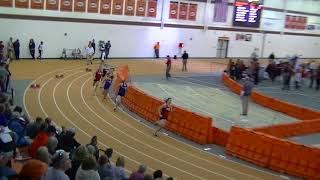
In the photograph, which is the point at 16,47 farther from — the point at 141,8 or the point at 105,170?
the point at 105,170

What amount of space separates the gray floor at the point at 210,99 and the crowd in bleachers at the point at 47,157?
1000 centimetres

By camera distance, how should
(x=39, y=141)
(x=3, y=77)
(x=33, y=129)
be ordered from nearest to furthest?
(x=39, y=141) → (x=33, y=129) → (x=3, y=77)

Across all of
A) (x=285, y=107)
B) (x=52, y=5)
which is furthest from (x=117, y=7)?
(x=285, y=107)

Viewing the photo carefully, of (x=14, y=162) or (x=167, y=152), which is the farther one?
(x=167, y=152)

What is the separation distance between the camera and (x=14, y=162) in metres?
9.16

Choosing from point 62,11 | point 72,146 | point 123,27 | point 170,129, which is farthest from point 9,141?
point 123,27

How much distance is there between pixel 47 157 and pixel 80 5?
30.5m

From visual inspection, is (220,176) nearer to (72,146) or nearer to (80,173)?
(72,146)

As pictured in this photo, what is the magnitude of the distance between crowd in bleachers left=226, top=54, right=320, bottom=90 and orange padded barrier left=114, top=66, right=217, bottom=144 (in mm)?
12831

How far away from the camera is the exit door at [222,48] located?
48.2 m

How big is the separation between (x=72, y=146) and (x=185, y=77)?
22.5m

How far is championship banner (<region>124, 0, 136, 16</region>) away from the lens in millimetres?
39406

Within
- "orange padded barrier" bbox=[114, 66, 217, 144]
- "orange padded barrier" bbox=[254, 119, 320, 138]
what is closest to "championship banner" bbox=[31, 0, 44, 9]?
"orange padded barrier" bbox=[114, 66, 217, 144]

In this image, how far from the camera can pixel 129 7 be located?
130 feet
